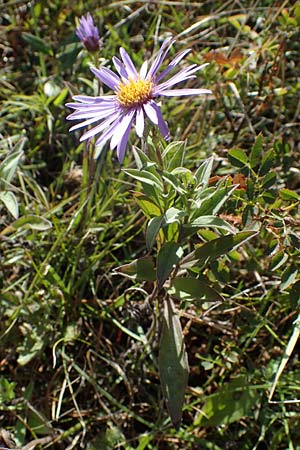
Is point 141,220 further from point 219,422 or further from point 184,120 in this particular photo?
point 219,422

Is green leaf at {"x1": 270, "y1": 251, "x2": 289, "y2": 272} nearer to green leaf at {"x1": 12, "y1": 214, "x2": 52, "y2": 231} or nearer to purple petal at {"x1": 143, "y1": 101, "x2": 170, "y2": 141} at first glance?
purple petal at {"x1": 143, "y1": 101, "x2": 170, "y2": 141}

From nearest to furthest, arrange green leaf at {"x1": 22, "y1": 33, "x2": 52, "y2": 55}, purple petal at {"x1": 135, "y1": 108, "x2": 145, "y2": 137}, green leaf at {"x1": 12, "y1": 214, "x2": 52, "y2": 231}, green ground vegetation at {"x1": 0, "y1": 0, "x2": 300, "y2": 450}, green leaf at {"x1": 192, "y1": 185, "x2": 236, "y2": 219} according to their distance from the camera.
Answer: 1. purple petal at {"x1": 135, "y1": 108, "x2": 145, "y2": 137}
2. green leaf at {"x1": 192, "y1": 185, "x2": 236, "y2": 219}
3. green ground vegetation at {"x1": 0, "y1": 0, "x2": 300, "y2": 450}
4. green leaf at {"x1": 12, "y1": 214, "x2": 52, "y2": 231}
5. green leaf at {"x1": 22, "y1": 33, "x2": 52, "y2": 55}

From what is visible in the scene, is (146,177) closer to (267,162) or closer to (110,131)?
(110,131)

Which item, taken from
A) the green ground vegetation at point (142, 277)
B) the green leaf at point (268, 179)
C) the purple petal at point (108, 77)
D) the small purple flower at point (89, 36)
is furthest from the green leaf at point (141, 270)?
the small purple flower at point (89, 36)

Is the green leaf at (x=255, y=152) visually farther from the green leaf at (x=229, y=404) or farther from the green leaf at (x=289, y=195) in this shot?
the green leaf at (x=229, y=404)

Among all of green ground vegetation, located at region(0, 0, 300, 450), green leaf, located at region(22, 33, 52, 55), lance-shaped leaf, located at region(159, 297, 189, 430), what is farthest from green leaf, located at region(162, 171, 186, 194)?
green leaf, located at region(22, 33, 52, 55)

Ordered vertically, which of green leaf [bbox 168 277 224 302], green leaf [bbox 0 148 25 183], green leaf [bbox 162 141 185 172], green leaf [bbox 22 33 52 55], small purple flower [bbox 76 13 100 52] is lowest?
green leaf [bbox 168 277 224 302]
